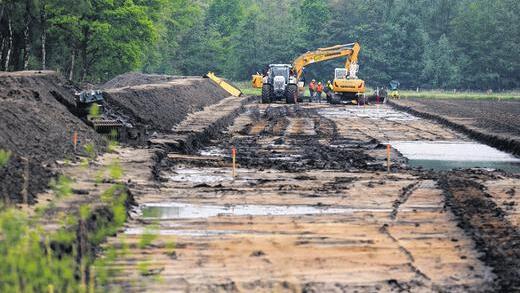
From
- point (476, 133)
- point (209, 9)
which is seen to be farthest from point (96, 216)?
point (209, 9)

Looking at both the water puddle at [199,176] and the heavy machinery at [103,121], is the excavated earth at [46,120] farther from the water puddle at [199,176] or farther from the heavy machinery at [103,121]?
the water puddle at [199,176]

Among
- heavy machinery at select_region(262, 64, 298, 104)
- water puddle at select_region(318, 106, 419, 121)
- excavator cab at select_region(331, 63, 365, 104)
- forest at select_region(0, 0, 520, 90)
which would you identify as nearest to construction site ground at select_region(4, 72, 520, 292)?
water puddle at select_region(318, 106, 419, 121)

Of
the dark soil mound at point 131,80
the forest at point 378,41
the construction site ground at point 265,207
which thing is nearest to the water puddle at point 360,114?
the dark soil mound at point 131,80

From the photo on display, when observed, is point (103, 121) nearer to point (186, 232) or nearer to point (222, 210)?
point (222, 210)

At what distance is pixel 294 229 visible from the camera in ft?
51.6

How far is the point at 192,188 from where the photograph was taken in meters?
20.6

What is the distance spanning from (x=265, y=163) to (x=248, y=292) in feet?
47.5

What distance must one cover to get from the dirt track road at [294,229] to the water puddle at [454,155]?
903 mm

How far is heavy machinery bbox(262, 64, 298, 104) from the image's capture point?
61.4 m

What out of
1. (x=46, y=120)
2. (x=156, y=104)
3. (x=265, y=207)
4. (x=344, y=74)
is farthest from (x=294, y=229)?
(x=344, y=74)

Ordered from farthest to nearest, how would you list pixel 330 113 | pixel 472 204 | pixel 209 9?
pixel 209 9 → pixel 330 113 → pixel 472 204

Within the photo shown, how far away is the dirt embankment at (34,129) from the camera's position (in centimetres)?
1638

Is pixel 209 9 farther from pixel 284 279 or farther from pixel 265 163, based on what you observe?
pixel 284 279

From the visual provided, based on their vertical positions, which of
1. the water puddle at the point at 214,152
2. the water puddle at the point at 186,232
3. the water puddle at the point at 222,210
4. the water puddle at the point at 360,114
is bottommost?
the water puddle at the point at 360,114
